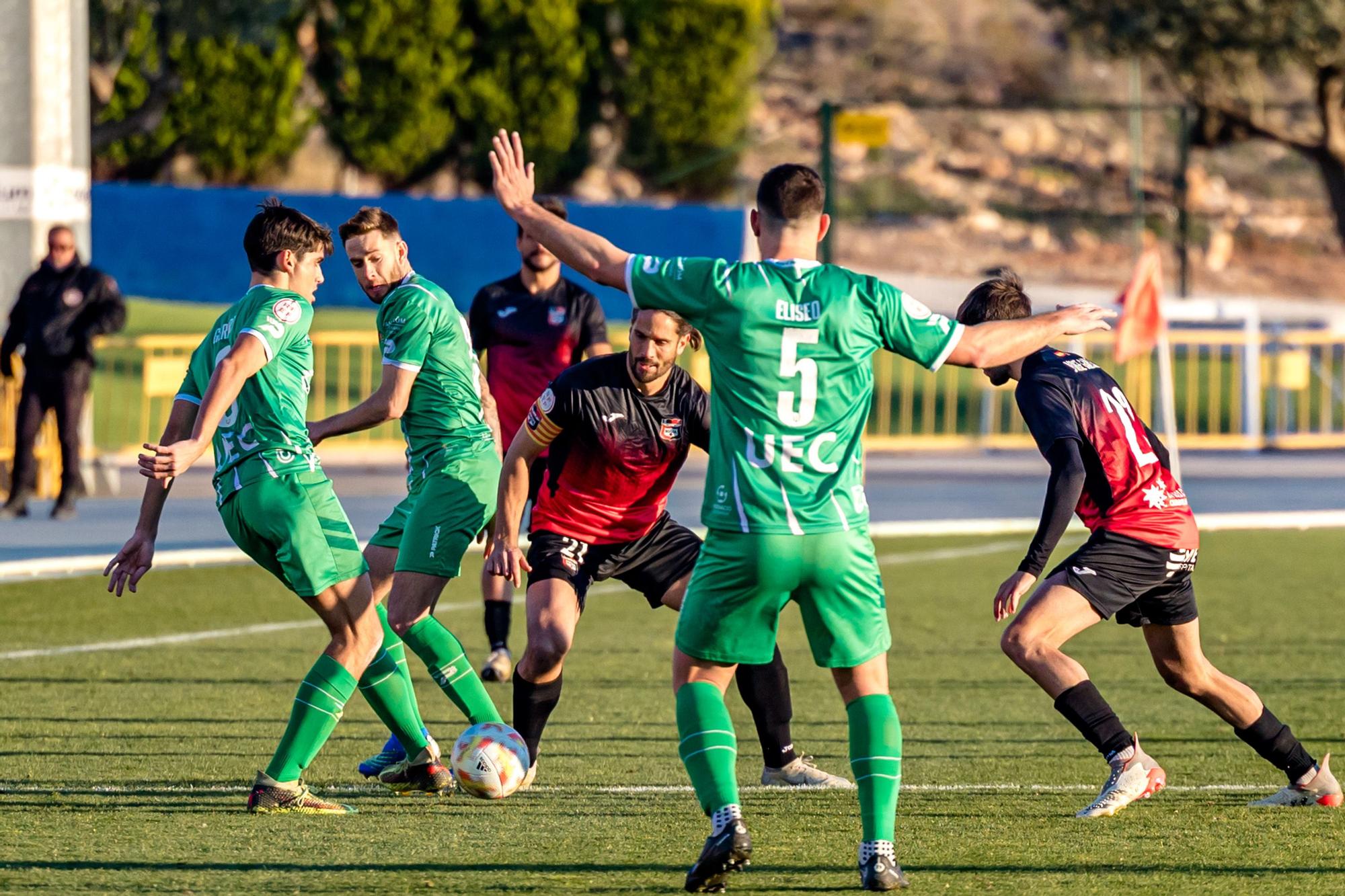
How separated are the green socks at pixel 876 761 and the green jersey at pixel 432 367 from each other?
222 centimetres

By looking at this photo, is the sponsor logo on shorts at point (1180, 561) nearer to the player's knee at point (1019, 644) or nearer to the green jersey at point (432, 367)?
the player's knee at point (1019, 644)

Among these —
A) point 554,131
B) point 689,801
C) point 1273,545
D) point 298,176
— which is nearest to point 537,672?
point 689,801

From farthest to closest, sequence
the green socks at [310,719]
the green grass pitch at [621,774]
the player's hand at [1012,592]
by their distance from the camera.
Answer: the green socks at [310,719], the player's hand at [1012,592], the green grass pitch at [621,774]

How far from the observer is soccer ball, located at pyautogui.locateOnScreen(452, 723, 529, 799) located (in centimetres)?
627

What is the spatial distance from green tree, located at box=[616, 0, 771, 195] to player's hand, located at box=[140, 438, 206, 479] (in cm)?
3397

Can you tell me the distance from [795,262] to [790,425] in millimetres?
430

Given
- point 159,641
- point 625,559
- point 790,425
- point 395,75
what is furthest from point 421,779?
point 395,75

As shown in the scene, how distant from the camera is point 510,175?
510 centimetres

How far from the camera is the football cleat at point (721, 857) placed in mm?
5039

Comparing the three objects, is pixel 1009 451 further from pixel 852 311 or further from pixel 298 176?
pixel 298 176

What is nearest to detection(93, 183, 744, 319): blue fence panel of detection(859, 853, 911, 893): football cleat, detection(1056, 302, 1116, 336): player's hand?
detection(1056, 302, 1116, 336): player's hand

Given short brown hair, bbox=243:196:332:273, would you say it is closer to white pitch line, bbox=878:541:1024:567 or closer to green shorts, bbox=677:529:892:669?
green shorts, bbox=677:529:892:669

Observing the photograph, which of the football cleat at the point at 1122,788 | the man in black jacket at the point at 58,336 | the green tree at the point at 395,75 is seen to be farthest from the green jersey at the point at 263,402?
the green tree at the point at 395,75

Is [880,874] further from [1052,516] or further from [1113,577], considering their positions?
[1113,577]
